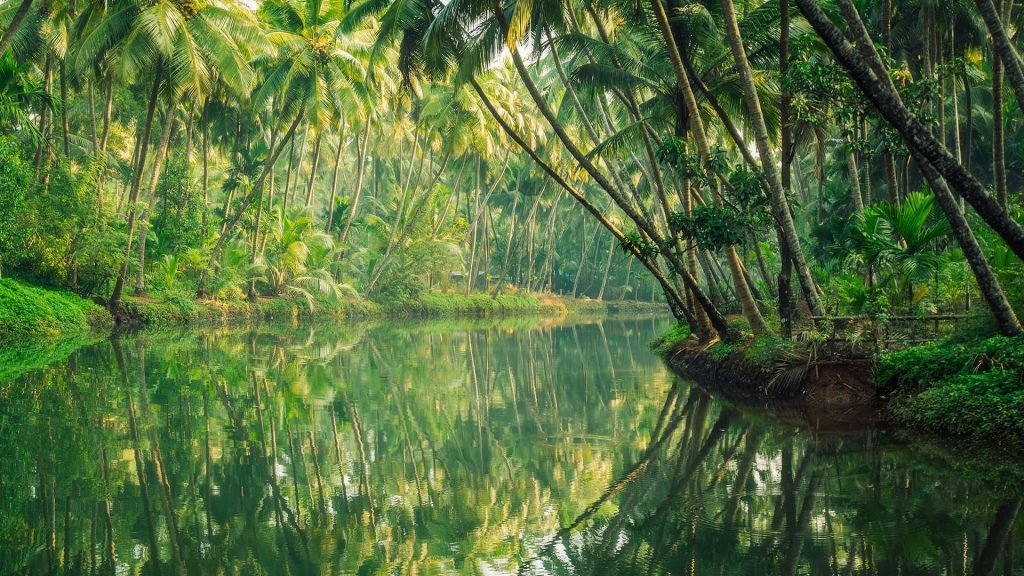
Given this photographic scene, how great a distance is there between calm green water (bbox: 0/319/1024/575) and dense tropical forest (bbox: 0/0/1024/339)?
320 centimetres

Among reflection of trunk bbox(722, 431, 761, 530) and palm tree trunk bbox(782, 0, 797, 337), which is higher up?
palm tree trunk bbox(782, 0, 797, 337)

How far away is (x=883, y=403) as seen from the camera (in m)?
10.8

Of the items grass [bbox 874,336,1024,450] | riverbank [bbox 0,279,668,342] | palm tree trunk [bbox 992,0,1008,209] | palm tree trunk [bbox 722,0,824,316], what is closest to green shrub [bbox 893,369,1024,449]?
grass [bbox 874,336,1024,450]

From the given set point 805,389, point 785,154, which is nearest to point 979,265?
point 805,389

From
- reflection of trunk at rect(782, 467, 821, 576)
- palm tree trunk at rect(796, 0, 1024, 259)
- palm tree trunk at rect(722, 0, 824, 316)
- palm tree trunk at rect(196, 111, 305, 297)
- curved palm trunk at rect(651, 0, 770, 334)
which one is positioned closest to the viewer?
reflection of trunk at rect(782, 467, 821, 576)

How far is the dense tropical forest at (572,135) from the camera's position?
12.0m

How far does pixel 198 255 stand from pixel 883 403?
27.3 meters

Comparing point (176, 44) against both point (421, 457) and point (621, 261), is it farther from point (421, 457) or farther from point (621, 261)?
point (621, 261)

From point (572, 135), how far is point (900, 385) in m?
28.5

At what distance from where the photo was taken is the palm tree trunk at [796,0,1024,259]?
7734mm

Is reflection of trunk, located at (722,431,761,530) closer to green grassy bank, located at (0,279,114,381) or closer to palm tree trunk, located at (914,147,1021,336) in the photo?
palm tree trunk, located at (914,147,1021,336)

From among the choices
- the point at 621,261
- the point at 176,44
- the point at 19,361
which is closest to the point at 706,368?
the point at 19,361

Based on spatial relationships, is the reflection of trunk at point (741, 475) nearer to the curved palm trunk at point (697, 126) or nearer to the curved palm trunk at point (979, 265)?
the curved palm trunk at point (979, 265)

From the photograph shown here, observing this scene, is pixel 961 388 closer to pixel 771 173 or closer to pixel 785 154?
pixel 771 173
